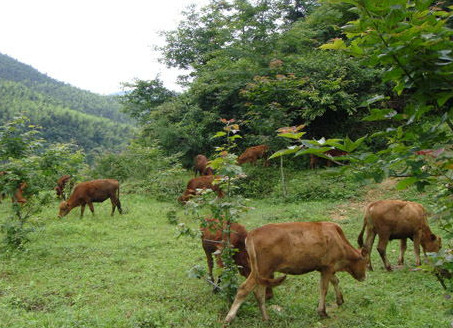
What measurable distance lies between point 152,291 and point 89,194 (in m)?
7.29

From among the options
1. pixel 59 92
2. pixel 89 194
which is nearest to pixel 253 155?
pixel 89 194

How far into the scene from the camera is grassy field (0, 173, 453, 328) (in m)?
5.25

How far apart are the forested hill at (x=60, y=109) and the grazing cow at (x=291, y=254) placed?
32489 millimetres

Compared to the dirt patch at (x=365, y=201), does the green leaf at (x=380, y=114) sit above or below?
above

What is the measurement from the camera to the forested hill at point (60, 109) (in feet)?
194

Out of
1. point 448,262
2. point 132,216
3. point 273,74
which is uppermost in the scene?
point 273,74

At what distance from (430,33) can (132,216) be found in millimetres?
12099

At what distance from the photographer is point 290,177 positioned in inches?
632

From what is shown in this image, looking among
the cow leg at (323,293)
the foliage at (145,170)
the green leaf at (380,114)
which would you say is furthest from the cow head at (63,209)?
the green leaf at (380,114)

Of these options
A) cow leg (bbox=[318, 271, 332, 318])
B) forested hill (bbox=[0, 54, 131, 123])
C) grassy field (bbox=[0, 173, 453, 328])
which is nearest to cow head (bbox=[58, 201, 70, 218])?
grassy field (bbox=[0, 173, 453, 328])

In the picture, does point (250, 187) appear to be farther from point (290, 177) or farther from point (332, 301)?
point (332, 301)

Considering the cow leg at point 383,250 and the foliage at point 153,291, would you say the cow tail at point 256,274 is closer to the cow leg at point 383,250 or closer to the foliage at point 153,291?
the foliage at point 153,291

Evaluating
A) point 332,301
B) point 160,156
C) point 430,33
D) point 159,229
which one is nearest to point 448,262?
point 430,33

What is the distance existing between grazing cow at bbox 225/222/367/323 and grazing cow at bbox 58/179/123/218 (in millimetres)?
8694
